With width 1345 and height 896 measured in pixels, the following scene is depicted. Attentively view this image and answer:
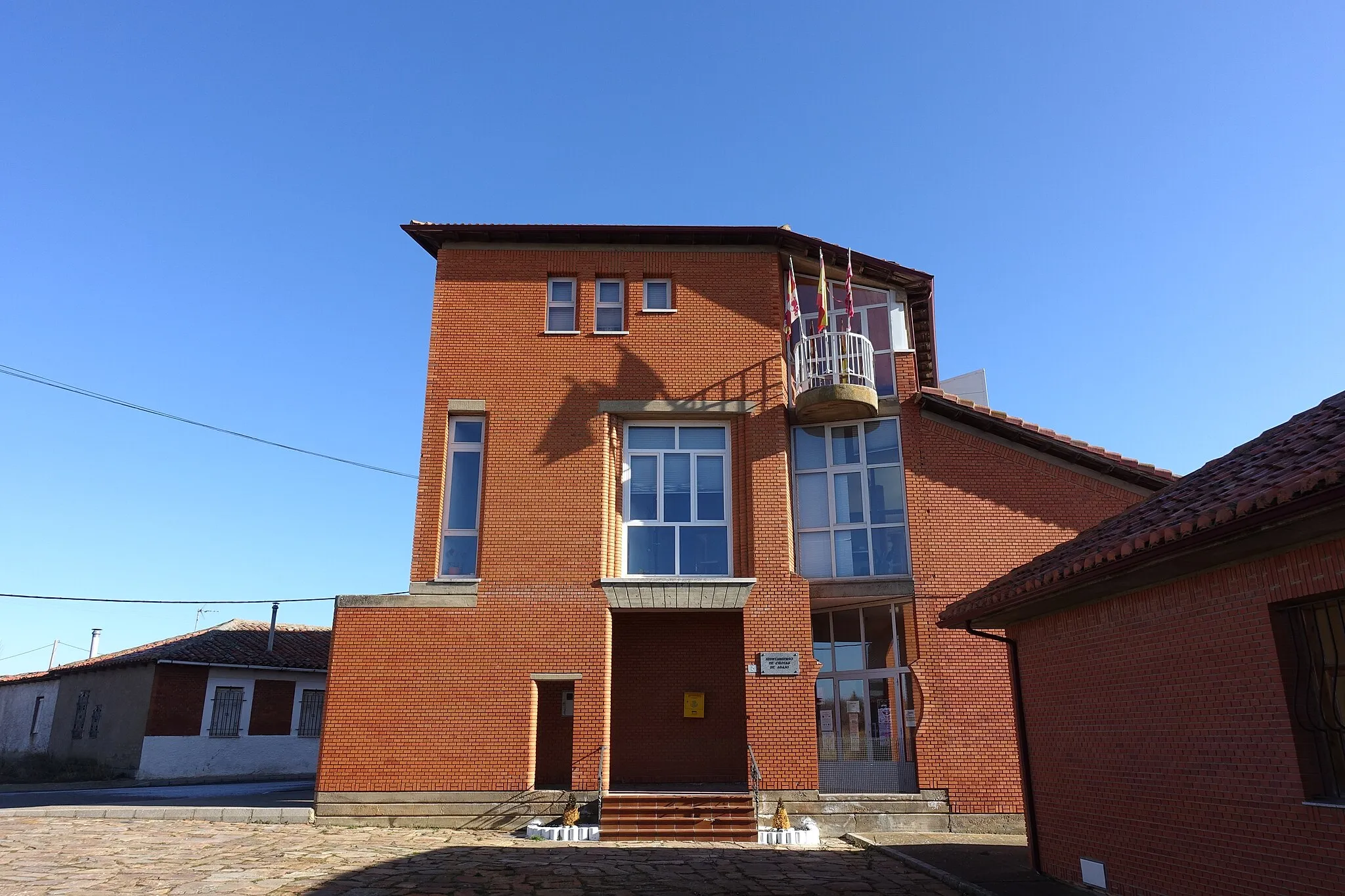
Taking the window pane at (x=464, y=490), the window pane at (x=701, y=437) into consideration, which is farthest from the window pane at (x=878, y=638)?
the window pane at (x=464, y=490)

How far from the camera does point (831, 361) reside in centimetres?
1659

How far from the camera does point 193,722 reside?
2611 cm

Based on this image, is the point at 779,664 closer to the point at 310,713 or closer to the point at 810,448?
Result: the point at 810,448

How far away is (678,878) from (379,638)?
22.6ft

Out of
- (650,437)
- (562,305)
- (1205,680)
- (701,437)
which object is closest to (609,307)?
(562,305)

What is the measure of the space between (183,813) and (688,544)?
30.6 ft

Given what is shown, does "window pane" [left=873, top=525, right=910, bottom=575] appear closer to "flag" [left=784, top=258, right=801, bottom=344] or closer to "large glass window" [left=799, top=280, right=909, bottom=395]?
"large glass window" [left=799, top=280, right=909, bottom=395]

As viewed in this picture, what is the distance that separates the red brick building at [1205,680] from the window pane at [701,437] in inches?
285

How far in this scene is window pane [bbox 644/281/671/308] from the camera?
1698 cm

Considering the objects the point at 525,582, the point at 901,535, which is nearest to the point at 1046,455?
the point at 901,535

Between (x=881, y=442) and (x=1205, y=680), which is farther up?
(x=881, y=442)

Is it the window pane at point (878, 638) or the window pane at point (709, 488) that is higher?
the window pane at point (709, 488)

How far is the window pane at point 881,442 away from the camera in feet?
53.7

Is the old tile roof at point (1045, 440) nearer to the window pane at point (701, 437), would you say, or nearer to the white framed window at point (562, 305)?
the window pane at point (701, 437)
